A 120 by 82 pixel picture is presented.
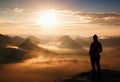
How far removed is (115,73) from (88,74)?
3.65m

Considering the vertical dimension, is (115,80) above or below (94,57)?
below

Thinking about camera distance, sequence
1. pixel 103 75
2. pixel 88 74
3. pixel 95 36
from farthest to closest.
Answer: pixel 88 74 → pixel 103 75 → pixel 95 36

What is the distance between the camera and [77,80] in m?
32.7

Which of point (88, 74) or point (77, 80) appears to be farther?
point (88, 74)

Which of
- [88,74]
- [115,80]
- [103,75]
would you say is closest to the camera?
[115,80]

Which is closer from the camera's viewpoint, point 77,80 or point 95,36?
point 95,36

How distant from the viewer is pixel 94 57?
103 feet

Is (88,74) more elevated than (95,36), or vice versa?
(95,36)

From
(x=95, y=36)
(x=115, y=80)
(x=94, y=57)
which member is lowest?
(x=115, y=80)

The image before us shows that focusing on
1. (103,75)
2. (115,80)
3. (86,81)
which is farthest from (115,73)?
(86,81)

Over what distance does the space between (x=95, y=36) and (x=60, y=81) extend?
24.7 feet

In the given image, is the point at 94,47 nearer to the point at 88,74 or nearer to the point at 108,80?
the point at 108,80

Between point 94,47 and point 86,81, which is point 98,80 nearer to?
point 86,81

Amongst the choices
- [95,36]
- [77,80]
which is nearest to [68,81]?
[77,80]
